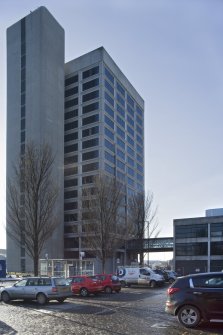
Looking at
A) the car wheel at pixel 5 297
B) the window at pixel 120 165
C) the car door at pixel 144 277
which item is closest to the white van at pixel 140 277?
the car door at pixel 144 277

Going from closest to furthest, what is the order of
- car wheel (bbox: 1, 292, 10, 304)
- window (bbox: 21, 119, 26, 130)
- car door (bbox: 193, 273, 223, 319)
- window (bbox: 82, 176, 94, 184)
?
car door (bbox: 193, 273, 223, 319) → car wheel (bbox: 1, 292, 10, 304) → window (bbox: 82, 176, 94, 184) → window (bbox: 21, 119, 26, 130)

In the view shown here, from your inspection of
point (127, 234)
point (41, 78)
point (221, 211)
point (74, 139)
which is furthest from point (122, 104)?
point (127, 234)

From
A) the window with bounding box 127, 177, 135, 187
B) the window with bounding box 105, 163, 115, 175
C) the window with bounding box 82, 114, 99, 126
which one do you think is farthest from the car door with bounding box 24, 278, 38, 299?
the window with bounding box 127, 177, 135, 187

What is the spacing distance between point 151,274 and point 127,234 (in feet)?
49.7

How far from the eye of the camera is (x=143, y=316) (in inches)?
603

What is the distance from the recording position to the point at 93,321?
1418 centimetres

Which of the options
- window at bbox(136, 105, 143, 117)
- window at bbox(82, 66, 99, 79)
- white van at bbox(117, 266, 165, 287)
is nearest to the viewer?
white van at bbox(117, 266, 165, 287)

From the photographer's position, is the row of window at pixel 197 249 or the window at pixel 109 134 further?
the window at pixel 109 134

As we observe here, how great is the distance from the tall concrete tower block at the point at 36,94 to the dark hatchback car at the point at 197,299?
70681 millimetres

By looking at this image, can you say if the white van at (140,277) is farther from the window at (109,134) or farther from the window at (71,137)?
the window at (71,137)

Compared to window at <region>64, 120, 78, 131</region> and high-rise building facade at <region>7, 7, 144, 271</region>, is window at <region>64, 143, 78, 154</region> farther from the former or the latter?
window at <region>64, 120, 78, 131</region>

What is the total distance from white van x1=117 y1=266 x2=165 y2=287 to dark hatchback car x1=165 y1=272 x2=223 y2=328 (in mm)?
22795

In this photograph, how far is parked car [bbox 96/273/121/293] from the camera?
27484 mm

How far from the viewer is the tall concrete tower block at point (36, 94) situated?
84562mm
